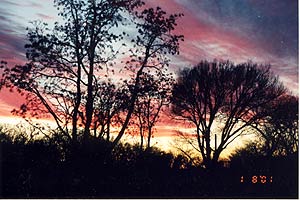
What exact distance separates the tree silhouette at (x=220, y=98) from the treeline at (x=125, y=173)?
28 cm

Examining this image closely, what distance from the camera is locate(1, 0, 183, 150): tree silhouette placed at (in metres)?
3.96

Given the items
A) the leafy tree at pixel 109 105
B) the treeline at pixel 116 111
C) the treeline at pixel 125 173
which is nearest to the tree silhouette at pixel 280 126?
the treeline at pixel 116 111

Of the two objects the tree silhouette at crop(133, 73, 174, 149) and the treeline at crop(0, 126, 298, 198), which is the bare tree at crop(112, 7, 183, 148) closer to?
the tree silhouette at crop(133, 73, 174, 149)

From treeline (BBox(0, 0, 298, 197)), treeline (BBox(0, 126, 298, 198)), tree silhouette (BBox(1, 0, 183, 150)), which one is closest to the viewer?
treeline (BBox(0, 126, 298, 198))

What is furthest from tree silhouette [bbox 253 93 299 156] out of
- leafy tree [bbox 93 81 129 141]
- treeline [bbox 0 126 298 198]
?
leafy tree [bbox 93 81 129 141]

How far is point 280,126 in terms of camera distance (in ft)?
15.0

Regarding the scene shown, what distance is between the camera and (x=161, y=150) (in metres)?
4.17

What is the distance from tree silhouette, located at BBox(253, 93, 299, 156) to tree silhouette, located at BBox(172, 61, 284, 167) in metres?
0.10

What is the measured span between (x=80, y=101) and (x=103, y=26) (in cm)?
82

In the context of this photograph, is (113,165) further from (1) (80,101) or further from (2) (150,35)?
(2) (150,35)

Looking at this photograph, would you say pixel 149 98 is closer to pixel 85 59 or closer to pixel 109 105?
pixel 109 105

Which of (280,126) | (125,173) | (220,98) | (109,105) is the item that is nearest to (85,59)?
(109,105)

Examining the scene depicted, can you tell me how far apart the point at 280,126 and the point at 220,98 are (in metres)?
0.75

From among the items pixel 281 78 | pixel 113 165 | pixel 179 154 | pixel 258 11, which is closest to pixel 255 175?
pixel 179 154
